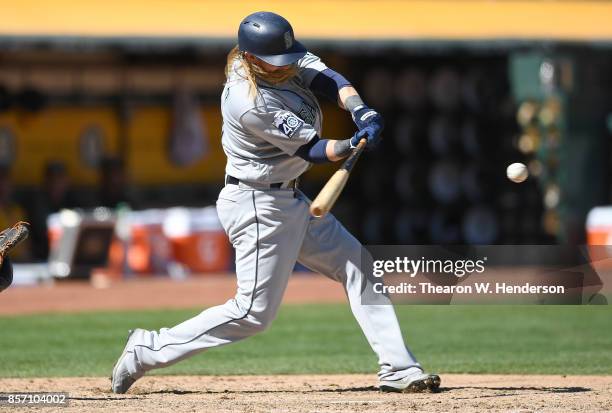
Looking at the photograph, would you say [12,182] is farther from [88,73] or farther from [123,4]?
[123,4]

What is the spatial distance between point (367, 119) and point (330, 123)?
1168cm

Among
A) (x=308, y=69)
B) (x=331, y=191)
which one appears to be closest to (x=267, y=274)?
(x=331, y=191)

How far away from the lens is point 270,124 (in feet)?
20.7

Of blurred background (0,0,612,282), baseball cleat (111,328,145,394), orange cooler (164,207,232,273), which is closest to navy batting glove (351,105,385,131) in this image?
baseball cleat (111,328,145,394)

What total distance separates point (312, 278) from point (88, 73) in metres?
4.10

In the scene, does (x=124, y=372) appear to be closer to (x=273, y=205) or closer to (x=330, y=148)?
(x=273, y=205)

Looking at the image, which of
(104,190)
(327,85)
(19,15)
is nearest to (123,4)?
(19,15)

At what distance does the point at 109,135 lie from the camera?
17203 millimetres

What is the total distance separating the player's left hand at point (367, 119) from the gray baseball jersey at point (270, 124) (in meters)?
0.22

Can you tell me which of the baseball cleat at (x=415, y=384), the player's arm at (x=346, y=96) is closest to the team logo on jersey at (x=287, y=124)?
the player's arm at (x=346, y=96)

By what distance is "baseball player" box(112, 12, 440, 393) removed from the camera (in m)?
6.35

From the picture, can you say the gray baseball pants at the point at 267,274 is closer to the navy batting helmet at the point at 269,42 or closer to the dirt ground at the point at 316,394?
the dirt ground at the point at 316,394

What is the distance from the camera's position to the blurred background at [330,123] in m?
14.6

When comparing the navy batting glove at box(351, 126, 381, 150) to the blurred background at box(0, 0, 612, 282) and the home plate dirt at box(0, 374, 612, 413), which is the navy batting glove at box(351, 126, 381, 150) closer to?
the home plate dirt at box(0, 374, 612, 413)
